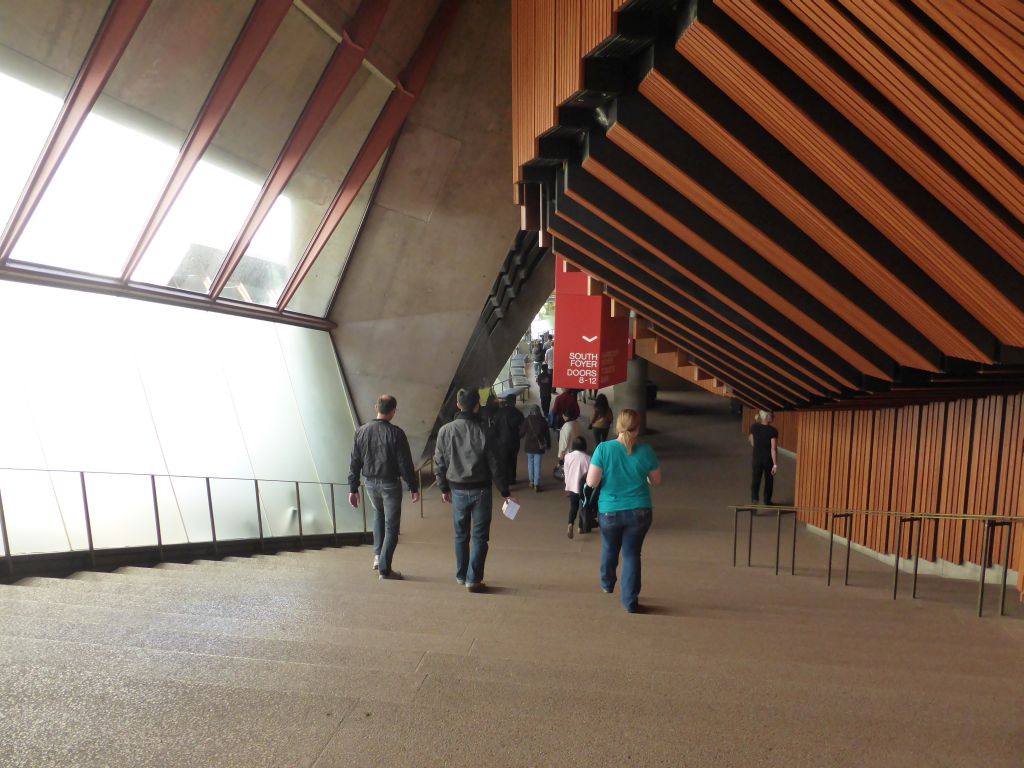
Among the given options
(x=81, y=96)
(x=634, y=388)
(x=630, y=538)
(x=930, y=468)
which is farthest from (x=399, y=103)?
(x=634, y=388)

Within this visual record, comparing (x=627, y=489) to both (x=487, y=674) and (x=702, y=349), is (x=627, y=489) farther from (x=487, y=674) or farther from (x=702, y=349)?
(x=702, y=349)

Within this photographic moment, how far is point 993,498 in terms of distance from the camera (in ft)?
22.1

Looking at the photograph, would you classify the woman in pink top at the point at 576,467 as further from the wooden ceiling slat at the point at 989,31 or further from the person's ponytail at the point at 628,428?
the wooden ceiling slat at the point at 989,31

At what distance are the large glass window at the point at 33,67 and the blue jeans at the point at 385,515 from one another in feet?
14.0

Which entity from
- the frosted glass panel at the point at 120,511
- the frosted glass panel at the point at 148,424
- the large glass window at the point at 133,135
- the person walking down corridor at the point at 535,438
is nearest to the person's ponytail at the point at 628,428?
the frosted glass panel at the point at 148,424

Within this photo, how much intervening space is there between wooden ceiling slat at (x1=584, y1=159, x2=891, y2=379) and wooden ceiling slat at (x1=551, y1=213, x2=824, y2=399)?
108cm

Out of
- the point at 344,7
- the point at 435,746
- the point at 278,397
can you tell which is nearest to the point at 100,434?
the point at 278,397

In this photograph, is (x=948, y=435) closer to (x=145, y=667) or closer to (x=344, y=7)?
(x=145, y=667)

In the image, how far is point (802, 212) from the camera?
4.27 meters

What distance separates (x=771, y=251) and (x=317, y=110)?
6308 mm

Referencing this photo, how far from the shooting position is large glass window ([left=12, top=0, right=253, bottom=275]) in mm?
6676

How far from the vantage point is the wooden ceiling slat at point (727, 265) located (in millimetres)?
5016

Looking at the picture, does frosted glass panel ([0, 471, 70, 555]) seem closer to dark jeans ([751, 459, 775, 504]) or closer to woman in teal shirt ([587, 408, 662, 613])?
woman in teal shirt ([587, 408, 662, 613])

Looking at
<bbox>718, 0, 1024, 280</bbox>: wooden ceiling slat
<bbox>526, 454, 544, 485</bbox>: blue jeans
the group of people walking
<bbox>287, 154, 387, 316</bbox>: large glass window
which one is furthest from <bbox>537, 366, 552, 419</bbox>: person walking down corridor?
<bbox>718, 0, 1024, 280</bbox>: wooden ceiling slat
